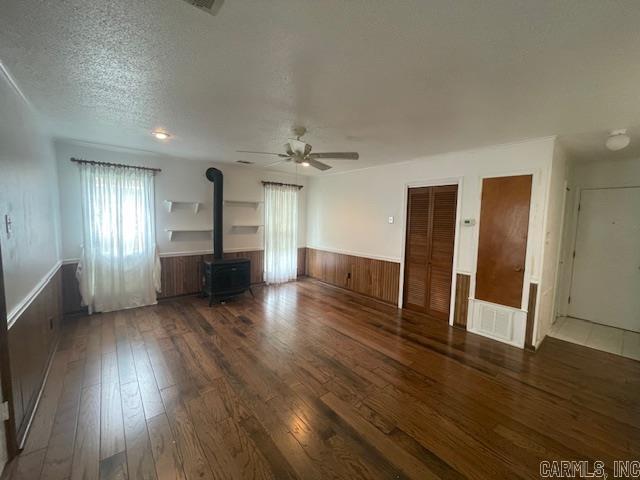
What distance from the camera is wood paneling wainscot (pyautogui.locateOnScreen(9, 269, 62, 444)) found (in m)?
1.69

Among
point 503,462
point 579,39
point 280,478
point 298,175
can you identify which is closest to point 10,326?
point 280,478

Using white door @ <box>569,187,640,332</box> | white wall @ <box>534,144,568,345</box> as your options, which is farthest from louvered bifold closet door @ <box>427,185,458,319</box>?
white door @ <box>569,187,640,332</box>

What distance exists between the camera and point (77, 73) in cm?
177

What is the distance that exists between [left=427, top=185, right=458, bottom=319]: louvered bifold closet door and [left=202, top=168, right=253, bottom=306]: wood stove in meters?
3.12

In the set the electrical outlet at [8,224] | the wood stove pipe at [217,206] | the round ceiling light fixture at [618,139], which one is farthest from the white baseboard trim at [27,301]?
the round ceiling light fixture at [618,139]

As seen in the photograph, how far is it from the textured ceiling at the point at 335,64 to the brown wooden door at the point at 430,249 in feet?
4.28

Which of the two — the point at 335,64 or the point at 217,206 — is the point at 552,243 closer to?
the point at 335,64

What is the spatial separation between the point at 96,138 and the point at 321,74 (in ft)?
11.1

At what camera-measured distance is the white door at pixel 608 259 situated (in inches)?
141

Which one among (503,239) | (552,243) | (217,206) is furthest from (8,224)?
(552,243)

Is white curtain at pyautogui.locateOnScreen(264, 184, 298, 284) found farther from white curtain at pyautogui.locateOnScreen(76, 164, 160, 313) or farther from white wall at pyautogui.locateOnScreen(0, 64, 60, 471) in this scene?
white wall at pyautogui.locateOnScreen(0, 64, 60, 471)

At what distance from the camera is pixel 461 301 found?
3.61 meters

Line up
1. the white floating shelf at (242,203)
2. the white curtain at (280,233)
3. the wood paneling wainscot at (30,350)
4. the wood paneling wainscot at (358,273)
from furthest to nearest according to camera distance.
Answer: the white curtain at (280,233)
the white floating shelf at (242,203)
the wood paneling wainscot at (358,273)
the wood paneling wainscot at (30,350)

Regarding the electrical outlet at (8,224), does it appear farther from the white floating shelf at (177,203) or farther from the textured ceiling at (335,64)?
the white floating shelf at (177,203)
